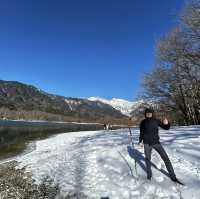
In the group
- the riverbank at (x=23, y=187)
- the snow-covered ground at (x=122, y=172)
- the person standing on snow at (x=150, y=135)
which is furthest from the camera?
the person standing on snow at (x=150, y=135)

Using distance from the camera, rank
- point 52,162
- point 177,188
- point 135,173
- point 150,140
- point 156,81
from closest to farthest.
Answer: point 177,188
point 150,140
point 135,173
point 52,162
point 156,81

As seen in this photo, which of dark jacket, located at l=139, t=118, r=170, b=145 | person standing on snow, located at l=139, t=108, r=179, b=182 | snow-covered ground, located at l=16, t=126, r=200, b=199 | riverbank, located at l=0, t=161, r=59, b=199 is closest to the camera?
snow-covered ground, located at l=16, t=126, r=200, b=199

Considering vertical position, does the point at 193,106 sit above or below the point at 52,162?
above

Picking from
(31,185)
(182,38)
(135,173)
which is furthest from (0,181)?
(182,38)

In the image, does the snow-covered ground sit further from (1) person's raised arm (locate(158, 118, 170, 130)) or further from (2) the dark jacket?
(1) person's raised arm (locate(158, 118, 170, 130))

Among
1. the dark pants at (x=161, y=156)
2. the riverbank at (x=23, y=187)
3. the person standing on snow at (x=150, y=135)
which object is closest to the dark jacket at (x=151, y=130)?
the person standing on snow at (x=150, y=135)

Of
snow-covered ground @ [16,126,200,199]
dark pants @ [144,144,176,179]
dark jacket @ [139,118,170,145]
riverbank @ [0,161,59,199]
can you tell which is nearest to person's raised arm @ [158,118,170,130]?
dark jacket @ [139,118,170,145]

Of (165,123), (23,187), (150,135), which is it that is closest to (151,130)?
(150,135)

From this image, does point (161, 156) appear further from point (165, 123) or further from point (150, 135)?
point (165, 123)

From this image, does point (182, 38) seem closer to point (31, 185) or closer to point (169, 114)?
point (169, 114)

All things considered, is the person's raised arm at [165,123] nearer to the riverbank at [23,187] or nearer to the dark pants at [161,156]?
the dark pants at [161,156]

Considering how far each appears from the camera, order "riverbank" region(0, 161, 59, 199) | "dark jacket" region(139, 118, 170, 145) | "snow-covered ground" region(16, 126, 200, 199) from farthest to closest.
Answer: "dark jacket" region(139, 118, 170, 145)
"riverbank" region(0, 161, 59, 199)
"snow-covered ground" region(16, 126, 200, 199)

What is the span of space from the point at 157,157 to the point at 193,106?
3463 centimetres

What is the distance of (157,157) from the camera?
15688 mm
